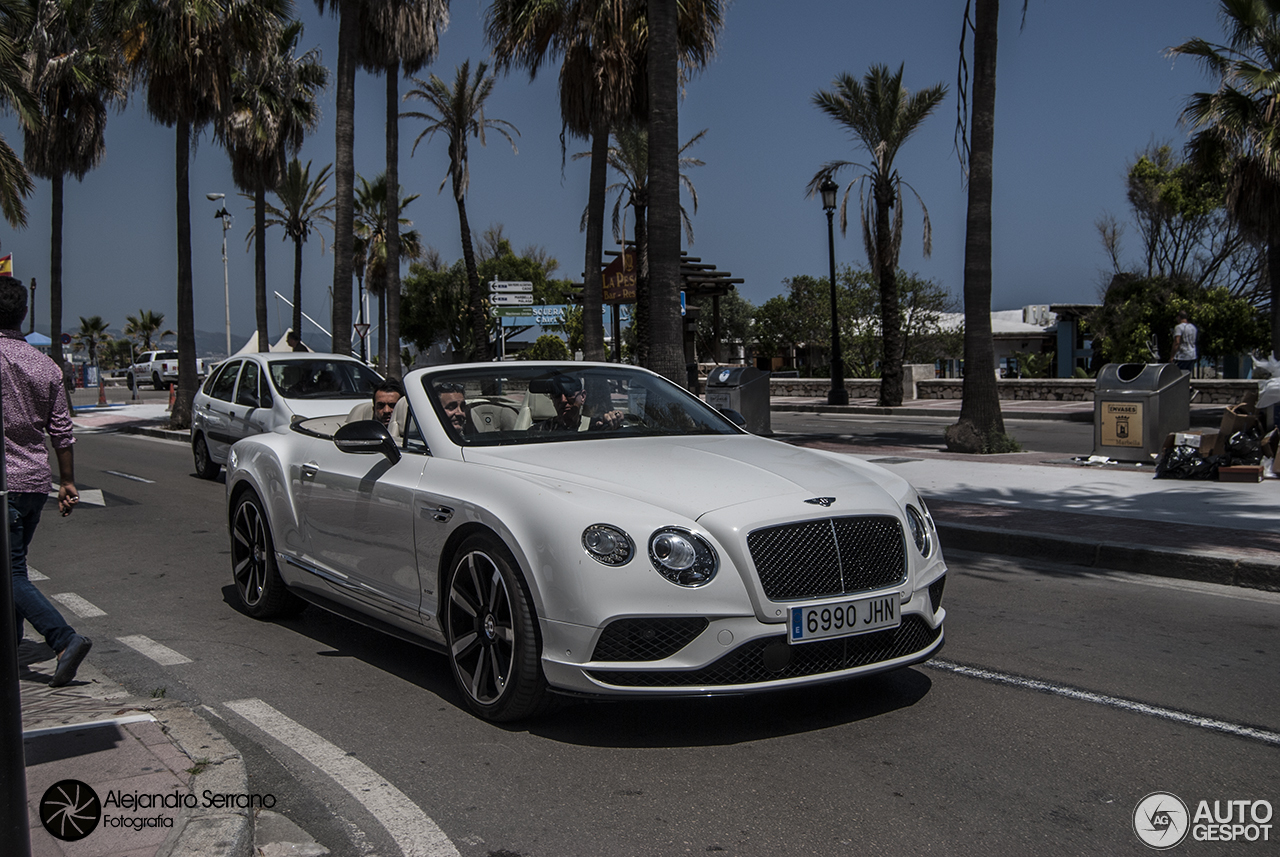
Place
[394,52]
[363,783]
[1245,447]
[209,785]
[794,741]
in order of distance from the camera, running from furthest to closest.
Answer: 1. [394,52]
2. [1245,447]
3. [794,741]
4. [363,783]
5. [209,785]

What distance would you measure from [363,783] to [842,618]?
184 cm

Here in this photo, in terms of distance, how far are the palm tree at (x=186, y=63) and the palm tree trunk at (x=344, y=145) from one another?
292 centimetres

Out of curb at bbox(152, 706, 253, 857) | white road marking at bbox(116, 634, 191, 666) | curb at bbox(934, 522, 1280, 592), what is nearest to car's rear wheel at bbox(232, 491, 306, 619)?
white road marking at bbox(116, 634, 191, 666)

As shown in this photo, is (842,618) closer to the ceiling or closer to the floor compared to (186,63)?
closer to the floor

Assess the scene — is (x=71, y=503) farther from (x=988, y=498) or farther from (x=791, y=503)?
(x=988, y=498)

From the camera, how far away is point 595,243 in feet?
67.9

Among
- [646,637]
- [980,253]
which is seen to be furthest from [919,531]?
[980,253]

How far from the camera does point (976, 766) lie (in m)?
3.87

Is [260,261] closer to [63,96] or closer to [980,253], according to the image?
[63,96]

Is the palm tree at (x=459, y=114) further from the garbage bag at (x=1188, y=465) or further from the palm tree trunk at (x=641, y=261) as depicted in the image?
the garbage bag at (x=1188, y=465)

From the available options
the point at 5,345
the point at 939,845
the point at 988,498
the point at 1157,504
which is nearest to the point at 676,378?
the point at 988,498

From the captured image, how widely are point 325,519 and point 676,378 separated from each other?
8164 mm

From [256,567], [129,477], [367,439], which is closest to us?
[367,439]
